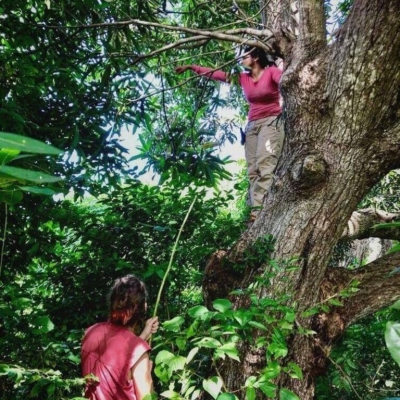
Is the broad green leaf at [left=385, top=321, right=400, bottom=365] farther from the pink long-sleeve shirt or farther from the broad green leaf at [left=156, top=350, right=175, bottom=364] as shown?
the pink long-sleeve shirt

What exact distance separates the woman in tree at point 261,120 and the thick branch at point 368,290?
3.07 ft

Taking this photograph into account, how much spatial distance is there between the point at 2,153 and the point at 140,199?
106 inches

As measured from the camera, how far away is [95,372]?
83.4 inches

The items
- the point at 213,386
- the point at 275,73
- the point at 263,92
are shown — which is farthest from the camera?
the point at 263,92

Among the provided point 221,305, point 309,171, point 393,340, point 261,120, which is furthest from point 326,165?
point 393,340

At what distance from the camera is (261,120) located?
3.81 m

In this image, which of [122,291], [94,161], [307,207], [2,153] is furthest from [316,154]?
[2,153]

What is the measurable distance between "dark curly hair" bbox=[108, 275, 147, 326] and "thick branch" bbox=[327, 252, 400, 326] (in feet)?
4.14

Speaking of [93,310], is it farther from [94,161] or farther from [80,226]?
[94,161]

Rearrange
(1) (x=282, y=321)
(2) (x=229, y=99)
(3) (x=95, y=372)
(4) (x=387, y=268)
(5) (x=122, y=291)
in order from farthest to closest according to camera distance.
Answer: (2) (x=229, y=99) → (4) (x=387, y=268) → (5) (x=122, y=291) → (3) (x=95, y=372) → (1) (x=282, y=321)

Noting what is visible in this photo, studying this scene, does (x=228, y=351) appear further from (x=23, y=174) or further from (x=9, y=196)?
(x=23, y=174)

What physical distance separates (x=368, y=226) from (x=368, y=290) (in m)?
1.18

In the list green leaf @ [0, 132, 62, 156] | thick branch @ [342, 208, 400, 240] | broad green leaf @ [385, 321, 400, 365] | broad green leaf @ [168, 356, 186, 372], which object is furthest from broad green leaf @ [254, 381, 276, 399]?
thick branch @ [342, 208, 400, 240]

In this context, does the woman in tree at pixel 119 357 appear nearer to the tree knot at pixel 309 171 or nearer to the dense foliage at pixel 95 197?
the dense foliage at pixel 95 197
